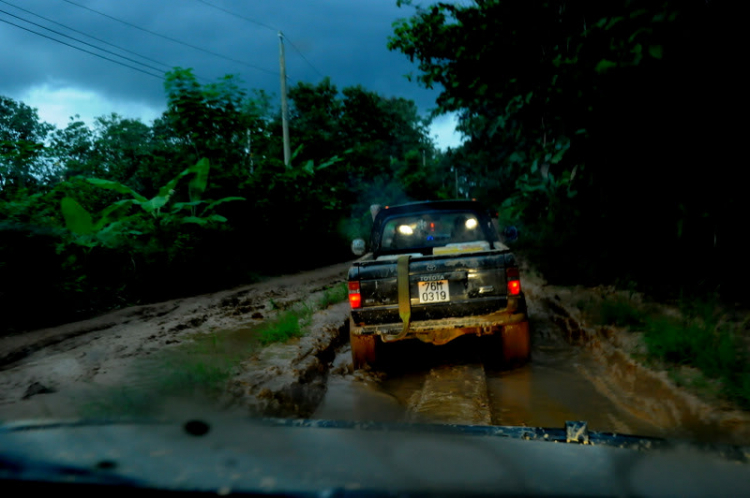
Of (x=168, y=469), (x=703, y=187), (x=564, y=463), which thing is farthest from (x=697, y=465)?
(x=703, y=187)

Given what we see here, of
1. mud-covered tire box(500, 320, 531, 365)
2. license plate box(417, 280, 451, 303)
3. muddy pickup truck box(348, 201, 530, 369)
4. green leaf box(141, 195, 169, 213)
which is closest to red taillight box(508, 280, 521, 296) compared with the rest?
muddy pickup truck box(348, 201, 530, 369)

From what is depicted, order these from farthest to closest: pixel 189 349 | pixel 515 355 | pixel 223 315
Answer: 1. pixel 223 315
2. pixel 189 349
3. pixel 515 355

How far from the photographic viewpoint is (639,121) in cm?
500

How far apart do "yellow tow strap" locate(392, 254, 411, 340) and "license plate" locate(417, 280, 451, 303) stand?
158mm

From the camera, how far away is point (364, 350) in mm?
5461

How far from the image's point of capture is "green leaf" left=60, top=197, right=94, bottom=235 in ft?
30.7

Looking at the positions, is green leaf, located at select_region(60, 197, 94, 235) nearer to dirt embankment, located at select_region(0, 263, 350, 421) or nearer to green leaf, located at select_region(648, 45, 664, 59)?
dirt embankment, located at select_region(0, 263, 350, 421)

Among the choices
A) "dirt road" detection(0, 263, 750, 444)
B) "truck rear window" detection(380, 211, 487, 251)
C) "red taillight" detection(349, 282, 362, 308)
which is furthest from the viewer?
"truck rear window" detection(380, 211, 487, 251)

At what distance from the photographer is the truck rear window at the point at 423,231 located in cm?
656

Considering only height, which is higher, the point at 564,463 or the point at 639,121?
the point at 639,121

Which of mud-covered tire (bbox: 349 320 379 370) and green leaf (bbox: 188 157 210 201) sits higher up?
green leaf (bbox: 188 157 210 201)

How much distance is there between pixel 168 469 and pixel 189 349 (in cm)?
523

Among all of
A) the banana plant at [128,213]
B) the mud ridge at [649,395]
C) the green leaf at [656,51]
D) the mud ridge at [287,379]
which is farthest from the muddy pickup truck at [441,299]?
the banana plant at [128,213]

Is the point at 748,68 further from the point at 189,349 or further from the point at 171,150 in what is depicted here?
the point at 171,150
